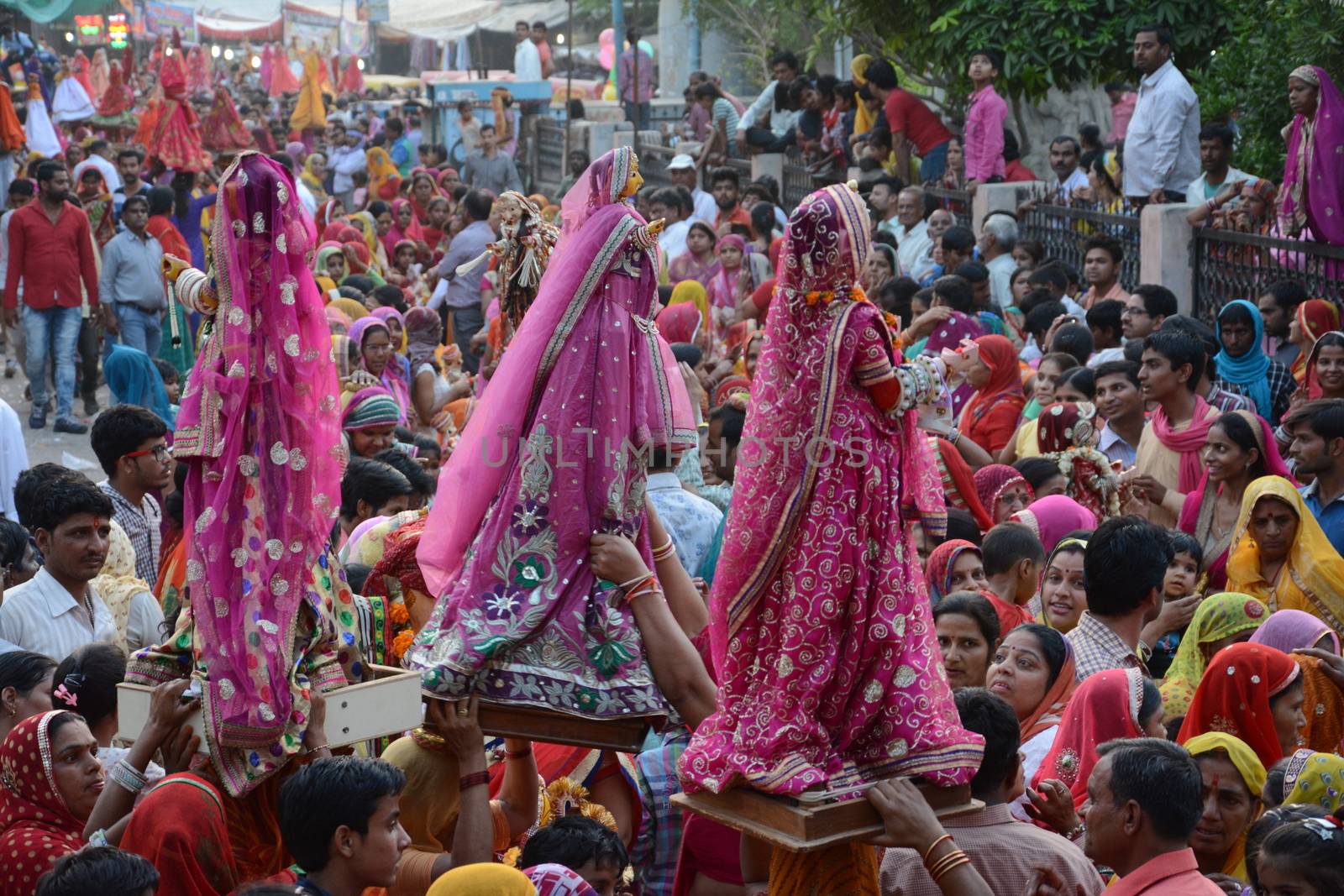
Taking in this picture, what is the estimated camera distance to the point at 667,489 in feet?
19.7

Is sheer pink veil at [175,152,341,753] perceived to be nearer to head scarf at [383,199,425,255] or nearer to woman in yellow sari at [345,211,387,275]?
woman in yellow sari at [345,211,387,275]

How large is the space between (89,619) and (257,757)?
2.05 metres

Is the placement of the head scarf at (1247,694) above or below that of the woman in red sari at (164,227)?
below

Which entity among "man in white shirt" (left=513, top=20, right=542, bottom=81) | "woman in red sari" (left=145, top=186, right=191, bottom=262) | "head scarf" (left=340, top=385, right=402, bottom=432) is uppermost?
"man in white shirt" (left=513, top=20, right=542, bottom=81)

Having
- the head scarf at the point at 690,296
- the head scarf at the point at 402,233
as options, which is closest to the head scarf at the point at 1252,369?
the head scarf at the point at 690,296

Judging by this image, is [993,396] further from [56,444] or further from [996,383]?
[56,444]

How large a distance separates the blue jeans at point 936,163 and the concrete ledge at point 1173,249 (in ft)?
14.6

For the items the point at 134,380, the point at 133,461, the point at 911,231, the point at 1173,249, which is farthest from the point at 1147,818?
the point at 911,231

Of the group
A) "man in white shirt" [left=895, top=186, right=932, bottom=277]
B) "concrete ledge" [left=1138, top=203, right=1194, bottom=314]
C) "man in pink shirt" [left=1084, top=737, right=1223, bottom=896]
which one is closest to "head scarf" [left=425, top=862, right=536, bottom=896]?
"man in pink shirt" [left=1084, top=737, right=1223, bottom=896]

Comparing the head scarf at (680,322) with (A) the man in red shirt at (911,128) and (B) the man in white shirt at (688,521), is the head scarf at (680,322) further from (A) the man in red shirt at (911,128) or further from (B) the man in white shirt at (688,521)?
(A) the man in red shirt at (911,128)

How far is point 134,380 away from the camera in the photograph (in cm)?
996

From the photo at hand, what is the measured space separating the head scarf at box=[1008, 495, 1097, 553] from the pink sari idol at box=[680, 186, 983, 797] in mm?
2630

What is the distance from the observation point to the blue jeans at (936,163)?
49.0ft

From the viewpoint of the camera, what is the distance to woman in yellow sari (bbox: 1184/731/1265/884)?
4.25 meters
